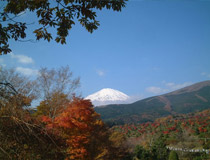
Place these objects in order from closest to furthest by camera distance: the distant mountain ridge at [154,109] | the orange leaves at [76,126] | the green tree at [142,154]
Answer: the orange leaves at [76,126], the green tree at [142,154], the distant mountain ridge at [154,109]

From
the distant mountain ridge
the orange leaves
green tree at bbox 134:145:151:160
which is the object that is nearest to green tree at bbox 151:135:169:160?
green tree at bbox 134:145:151:160

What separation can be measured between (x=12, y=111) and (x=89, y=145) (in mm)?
11133

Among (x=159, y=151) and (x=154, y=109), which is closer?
(x=159, y=151)

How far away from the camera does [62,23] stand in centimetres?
297

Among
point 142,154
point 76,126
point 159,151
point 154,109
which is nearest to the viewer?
point 76,126

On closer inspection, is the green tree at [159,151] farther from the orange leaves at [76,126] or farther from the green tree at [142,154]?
the orange leaves at [76,126]

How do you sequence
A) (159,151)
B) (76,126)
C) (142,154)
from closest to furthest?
(76,126)
(142,154)
(159,151)

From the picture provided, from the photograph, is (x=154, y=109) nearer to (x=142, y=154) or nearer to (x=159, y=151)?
(x=159, y=151)

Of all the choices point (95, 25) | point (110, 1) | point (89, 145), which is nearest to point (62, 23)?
point (95, 25)

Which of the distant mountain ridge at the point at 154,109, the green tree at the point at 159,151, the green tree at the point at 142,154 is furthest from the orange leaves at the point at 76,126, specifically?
the distant mountain ridge at the point at 154,109

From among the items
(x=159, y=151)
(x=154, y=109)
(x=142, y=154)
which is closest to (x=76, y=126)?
(x=142, y=154)

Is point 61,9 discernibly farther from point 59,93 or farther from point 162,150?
point 162,150

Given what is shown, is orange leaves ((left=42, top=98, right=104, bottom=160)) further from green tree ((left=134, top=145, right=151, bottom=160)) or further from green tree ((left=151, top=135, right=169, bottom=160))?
green tree ((left=151, top=135, right=169, bottom=160))

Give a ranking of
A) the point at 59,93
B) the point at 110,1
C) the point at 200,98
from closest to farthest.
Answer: the point at 110,1, the point at 59,93, the point at 200,98
